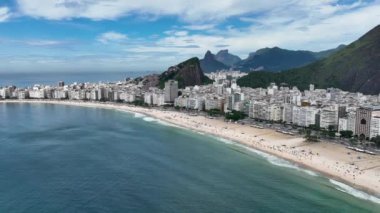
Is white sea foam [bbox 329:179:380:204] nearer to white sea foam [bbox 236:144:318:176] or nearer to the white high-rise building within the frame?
white sea foam [bbox 236:144:318:176]

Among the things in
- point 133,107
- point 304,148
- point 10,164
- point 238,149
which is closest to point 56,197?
point 10,164

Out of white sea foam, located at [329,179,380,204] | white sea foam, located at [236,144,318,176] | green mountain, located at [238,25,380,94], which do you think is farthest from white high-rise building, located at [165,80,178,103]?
white sea foam, located at [329,179,380,204]

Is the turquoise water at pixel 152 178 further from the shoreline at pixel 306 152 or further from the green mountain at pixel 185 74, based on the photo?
the green mountain at pixel 185 74

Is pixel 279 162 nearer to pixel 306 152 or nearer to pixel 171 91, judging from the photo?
pixel 306 152

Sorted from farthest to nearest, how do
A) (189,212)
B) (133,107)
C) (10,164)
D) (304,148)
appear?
(133,107)
(304,148)
(10,164)
(189,212)

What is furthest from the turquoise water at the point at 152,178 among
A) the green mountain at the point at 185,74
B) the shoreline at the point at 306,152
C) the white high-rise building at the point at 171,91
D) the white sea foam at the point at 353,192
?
the green mountain at the point at 185,74

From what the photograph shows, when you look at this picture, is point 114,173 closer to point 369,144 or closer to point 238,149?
point 238,149

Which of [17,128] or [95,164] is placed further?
[17,128]
